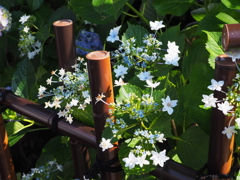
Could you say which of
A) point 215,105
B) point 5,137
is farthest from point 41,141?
point 215,105

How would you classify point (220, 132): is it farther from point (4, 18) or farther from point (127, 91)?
point (4, 18)

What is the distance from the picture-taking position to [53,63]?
1540 mm

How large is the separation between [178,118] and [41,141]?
106 centimetres

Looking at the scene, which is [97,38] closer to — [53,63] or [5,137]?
[53,63]

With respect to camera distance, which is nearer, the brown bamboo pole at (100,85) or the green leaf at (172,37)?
the brown bamboo pole at (100,85)

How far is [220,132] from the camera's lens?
0.72 m

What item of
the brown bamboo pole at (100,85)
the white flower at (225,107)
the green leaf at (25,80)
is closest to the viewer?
the white flower at (225,107)

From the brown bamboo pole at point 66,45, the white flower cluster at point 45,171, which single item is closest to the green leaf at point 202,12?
the brown bamboo pole at point 66,45

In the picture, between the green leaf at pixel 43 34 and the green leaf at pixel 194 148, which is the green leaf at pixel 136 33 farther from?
the green leaf at pixel 43 34

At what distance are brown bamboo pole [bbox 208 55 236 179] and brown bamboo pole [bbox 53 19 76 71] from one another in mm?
403

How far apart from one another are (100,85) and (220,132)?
237mm

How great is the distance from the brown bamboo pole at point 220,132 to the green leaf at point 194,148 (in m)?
0.10

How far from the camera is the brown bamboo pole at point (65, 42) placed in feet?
3.09

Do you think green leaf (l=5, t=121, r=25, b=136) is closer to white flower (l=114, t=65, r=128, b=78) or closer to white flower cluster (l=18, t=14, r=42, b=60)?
white flower cluster (l=18, t=14, r=42, b=60)
